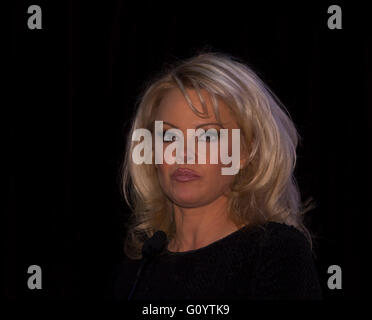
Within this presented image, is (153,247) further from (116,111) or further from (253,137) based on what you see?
(116,111)

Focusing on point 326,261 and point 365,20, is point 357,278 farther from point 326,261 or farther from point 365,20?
point 365,20

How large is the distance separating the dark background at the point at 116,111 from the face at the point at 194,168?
69cm

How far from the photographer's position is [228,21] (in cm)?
199

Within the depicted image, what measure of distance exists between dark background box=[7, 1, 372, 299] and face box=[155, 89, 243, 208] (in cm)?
69

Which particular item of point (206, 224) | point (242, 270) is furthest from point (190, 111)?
point (242, 270)

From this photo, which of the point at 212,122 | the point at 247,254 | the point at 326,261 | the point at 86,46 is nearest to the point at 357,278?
the point at 326,261

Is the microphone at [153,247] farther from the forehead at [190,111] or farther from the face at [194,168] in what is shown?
the forehead at [190,111]

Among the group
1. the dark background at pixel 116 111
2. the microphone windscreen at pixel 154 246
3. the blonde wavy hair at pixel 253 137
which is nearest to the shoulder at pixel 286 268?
the blonde wavy hair at pixel 253 137

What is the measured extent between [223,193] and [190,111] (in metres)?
0.26

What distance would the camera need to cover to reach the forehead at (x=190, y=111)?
49.3 inches

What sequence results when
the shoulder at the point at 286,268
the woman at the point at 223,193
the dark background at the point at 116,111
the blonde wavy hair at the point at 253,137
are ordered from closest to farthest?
the shoulder at the point at 286,268
the woman at the point at 223,193
the blonde wavy hair at the point at 253,137
the dark background at the point at 116,111

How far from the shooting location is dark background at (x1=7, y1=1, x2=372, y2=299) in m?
1.90

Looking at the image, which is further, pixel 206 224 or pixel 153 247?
pixel 206 224

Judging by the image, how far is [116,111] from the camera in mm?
2078
